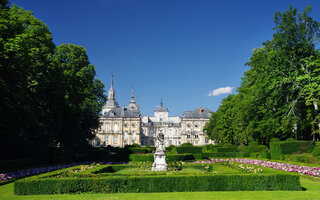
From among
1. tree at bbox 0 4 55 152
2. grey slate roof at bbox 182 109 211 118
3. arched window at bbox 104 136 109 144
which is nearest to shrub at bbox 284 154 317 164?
tree at bbox 0 4 55 152

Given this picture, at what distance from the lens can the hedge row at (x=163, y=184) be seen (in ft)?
34.6

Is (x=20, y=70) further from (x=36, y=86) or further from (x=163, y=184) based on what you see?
(x=163, y=184)

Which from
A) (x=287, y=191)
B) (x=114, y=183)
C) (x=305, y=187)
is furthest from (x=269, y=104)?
(x=114, y=183)

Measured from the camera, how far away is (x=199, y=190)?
1092 centimetres

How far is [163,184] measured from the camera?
10.9 metres

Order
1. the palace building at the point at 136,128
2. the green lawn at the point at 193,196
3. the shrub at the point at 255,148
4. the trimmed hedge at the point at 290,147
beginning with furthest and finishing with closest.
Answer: the palace building at the point at 136,128 → the shrub at the point at 255,148 → the trimmed hedge at the point at 290,147 → the green lawn at the point at 193,196

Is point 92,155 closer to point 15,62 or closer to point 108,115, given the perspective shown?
point 15,62

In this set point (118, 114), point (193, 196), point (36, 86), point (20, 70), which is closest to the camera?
point (193, 196)

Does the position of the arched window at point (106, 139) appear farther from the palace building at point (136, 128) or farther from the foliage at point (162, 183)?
the foliage at point (162, 183)

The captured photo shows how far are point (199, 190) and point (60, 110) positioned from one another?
62.2ft

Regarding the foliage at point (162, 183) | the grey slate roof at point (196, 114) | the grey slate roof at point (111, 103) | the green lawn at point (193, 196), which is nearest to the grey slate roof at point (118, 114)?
the grey slate roof at point (111, 103)

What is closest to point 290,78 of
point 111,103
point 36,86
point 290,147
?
point 290,147

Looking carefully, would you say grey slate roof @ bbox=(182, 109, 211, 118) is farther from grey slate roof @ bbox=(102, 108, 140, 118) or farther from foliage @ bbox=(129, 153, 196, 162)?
foliage @ bbox=(129, 153, 196, 162)

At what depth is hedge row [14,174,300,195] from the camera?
10.5 metres
